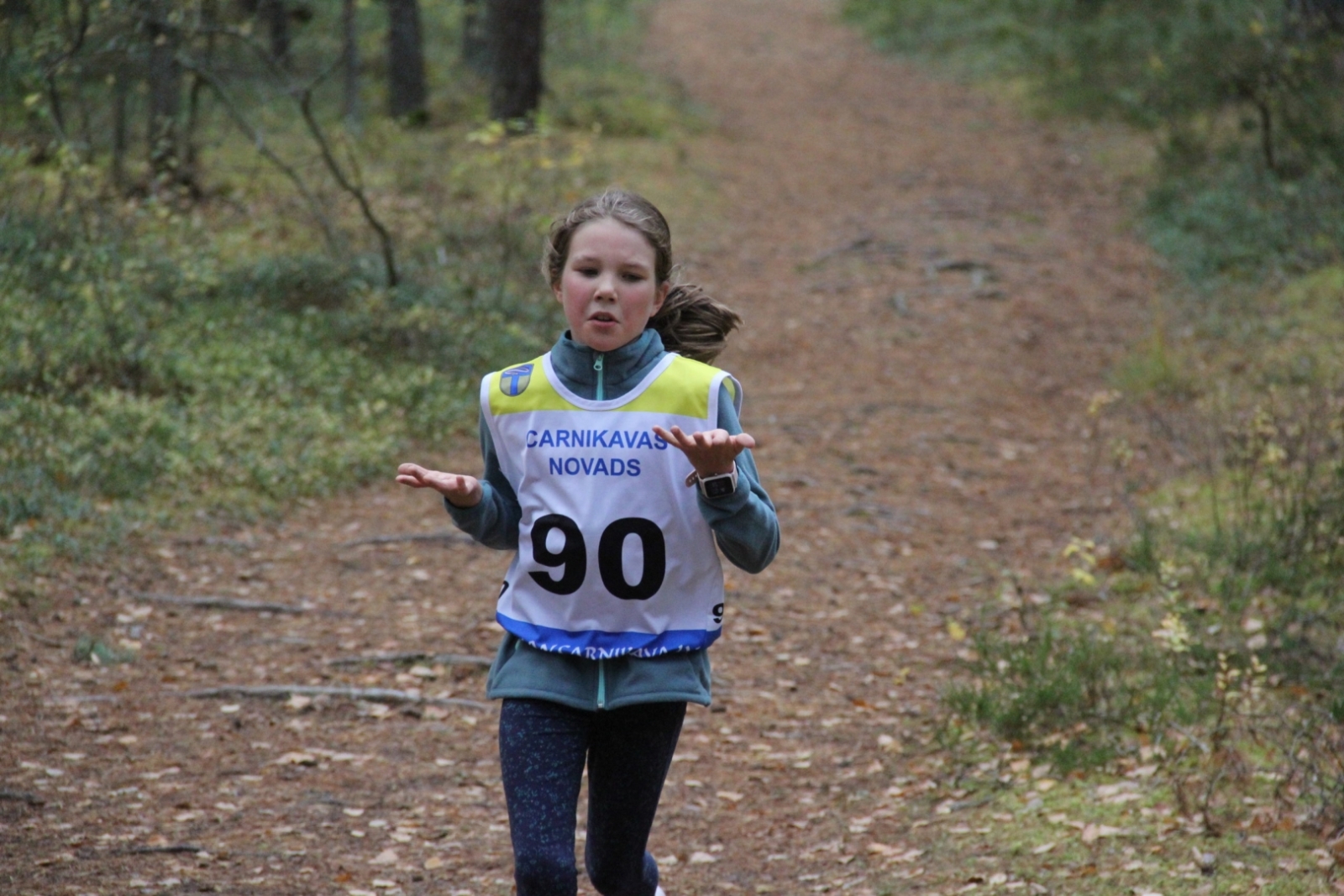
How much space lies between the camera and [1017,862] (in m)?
4.41

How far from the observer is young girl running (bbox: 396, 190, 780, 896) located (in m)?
3.04

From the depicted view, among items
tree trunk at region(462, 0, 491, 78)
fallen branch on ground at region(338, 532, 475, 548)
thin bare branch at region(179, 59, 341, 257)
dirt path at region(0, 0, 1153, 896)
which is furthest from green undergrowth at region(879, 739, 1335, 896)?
tree trunk at region(462, 0, 491, 78)

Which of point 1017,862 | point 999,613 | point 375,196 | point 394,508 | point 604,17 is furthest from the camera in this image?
point 604,17

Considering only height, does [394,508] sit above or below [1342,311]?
below

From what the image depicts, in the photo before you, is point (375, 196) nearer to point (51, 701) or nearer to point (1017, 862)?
point (51, 701)

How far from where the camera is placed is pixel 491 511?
3.21 m

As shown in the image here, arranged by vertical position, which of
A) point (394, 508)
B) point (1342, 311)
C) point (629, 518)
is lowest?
point (394, 508)

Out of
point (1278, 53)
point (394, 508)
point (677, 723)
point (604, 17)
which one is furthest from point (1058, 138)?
point (677, 723)

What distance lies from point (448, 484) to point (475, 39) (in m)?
18.8

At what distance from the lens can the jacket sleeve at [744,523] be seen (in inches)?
116

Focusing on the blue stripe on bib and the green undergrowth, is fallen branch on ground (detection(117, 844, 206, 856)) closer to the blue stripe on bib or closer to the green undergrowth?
the blue stripe on bib

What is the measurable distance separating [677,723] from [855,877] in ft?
5.30

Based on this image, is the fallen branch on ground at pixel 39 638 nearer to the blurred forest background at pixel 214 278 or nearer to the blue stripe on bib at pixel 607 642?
the blurred forest background at pixel 214 278

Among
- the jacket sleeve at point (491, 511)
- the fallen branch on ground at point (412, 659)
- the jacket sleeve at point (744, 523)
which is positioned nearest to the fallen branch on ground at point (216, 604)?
the fallen branch on ground at point (412, 659)
